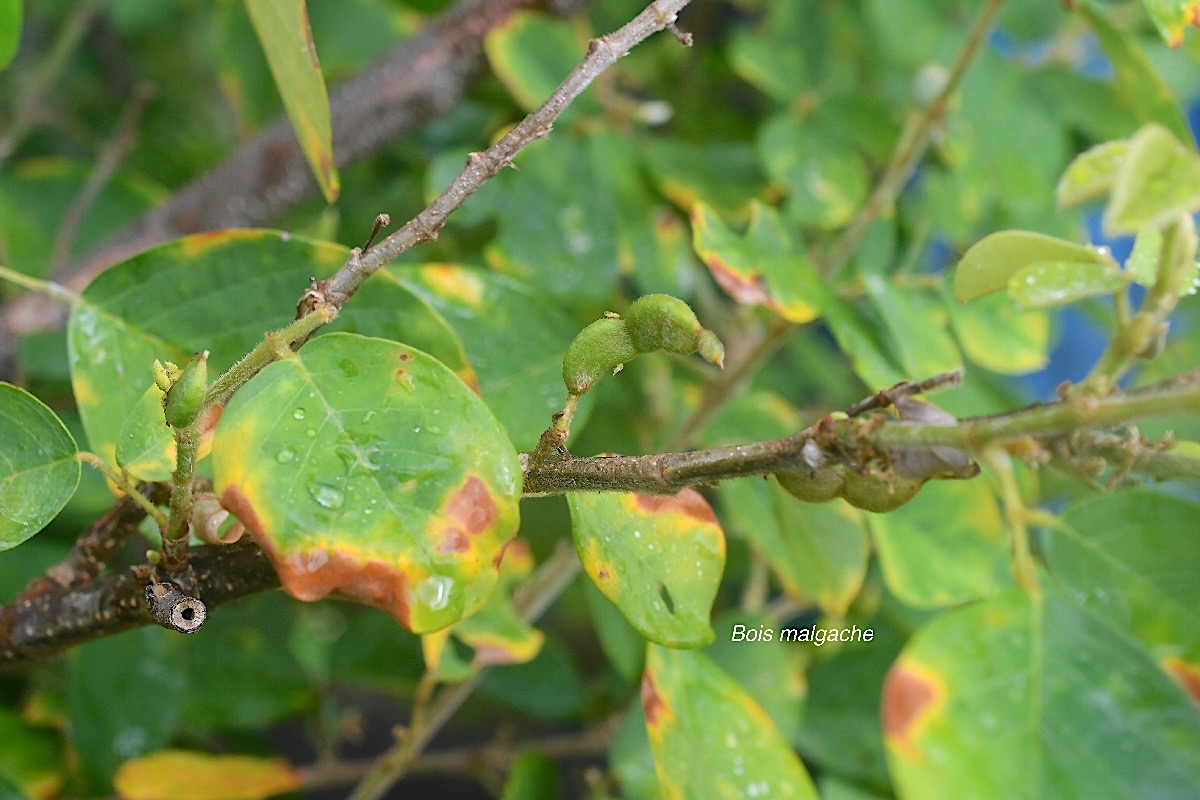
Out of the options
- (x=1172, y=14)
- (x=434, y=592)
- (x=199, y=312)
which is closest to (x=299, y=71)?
(x=199, y=312)

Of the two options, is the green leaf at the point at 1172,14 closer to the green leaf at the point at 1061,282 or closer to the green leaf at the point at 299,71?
the green leaf at the point at 1061,282

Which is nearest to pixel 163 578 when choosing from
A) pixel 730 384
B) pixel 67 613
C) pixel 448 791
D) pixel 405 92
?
pixel 67 613

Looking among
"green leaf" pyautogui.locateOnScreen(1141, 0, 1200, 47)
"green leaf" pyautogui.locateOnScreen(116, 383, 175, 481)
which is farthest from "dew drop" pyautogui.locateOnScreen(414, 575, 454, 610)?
"green leaf" pyautogui.locateOnScreen(1141, 0, 1200, 47)

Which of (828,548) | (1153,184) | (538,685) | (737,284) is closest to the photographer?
(1153,184)

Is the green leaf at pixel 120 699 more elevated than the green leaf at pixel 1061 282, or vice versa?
the green leaf at pixel 1061 282

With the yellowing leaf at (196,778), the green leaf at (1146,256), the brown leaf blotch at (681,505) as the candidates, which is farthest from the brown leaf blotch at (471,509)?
the yellowing leaf at (196,778)

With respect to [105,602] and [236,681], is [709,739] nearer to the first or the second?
[105,602]
